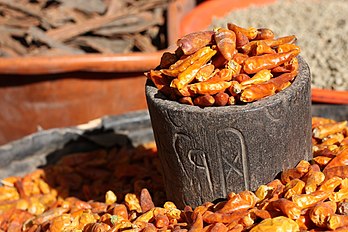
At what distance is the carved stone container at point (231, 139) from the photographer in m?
1.80

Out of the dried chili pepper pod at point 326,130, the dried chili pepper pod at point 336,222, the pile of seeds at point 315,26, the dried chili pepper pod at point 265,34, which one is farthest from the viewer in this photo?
the pile of seeds at point 315,26

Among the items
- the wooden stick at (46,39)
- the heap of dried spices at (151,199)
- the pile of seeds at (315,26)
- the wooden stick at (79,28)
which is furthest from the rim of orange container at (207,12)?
the heap of dried spices at (151,199)

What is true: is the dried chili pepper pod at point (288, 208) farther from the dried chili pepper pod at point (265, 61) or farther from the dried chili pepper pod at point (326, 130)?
the dried chili pepper pod at point (326, 130)

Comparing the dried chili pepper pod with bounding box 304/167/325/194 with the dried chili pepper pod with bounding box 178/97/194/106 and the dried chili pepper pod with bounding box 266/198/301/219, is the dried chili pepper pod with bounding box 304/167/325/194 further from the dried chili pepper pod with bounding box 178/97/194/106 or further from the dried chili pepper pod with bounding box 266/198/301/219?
A: the dried chili pepper pod with bounding box 178/97/194/106

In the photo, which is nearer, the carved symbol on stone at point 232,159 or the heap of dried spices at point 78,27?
the carved symbol on stone at point 232,159

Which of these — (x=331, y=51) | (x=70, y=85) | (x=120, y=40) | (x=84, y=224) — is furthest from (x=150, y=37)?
(x=84, y=224)

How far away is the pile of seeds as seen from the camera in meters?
3.10

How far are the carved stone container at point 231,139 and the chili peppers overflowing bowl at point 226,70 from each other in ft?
0.09

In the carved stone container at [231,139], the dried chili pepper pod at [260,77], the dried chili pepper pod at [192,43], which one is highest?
the dried chili pepper pod at [192,43]

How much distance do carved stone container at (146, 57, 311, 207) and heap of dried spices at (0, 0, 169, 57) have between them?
68.6 inches

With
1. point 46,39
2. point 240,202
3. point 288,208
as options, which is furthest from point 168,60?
point 46,39

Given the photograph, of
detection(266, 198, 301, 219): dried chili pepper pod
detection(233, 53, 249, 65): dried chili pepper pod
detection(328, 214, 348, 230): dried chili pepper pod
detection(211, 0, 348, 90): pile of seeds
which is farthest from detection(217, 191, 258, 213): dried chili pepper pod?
detection(211, 0, 348, 90): pile of seeds

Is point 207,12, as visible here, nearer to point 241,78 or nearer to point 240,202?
point 241,78

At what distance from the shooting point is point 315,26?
368 cm
